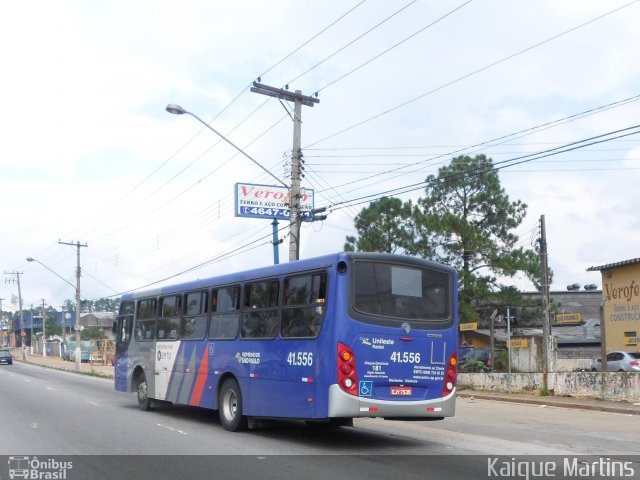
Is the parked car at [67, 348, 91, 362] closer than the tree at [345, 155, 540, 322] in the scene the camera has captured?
No

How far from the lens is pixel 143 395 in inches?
715

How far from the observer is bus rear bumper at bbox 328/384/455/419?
423 inches

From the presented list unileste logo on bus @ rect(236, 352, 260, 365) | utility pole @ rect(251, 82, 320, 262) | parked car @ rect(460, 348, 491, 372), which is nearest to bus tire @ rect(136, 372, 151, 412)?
unileste logo on bus @ rect(236, 352, 260, 365)

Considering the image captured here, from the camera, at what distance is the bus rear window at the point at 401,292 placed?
11.2 m

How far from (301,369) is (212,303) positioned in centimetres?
379

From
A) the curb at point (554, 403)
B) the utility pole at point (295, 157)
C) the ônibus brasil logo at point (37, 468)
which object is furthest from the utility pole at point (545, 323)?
the ônibus brasil logo at point (37, 468)

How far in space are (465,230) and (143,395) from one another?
2082 centimetres

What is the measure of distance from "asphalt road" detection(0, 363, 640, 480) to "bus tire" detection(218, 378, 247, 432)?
22 cm

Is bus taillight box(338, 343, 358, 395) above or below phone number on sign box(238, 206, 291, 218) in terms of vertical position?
below

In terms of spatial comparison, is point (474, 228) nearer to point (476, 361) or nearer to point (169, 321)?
point (476, 361)

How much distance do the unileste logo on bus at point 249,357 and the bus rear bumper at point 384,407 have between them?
229 cm

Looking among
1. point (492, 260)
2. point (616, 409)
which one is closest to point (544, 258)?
point (616, 409)

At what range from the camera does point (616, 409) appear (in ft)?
61.8

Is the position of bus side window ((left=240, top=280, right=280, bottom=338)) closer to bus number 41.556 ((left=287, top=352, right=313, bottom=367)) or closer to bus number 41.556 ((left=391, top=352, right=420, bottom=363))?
bus number 41.556 ((left=287, top=352, right=313, bottom=367))
